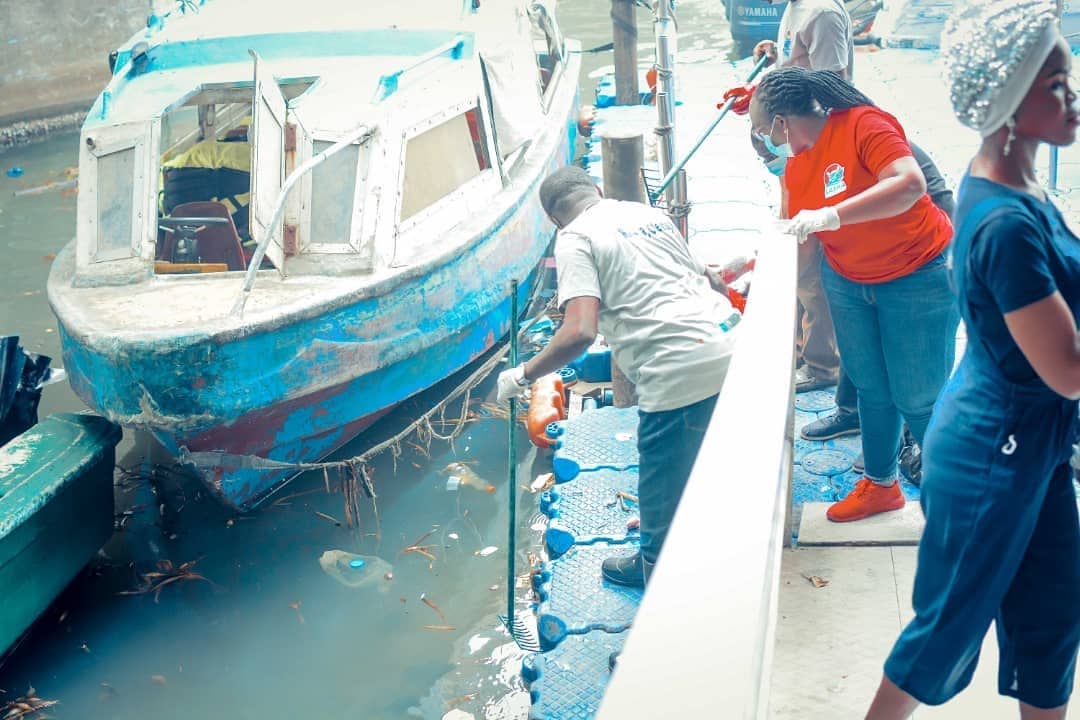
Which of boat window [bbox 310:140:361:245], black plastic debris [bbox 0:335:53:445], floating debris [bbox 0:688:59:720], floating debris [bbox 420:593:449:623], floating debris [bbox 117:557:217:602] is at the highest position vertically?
boat window [bbox 310:140:361:245]

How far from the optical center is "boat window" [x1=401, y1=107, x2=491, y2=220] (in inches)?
281

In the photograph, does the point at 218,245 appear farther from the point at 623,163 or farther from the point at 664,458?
the point at 664,458

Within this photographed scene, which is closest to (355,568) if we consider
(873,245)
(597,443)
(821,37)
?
(597,443)

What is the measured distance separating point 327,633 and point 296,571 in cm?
→ 61

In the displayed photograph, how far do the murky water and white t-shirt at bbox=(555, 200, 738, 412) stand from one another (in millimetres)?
1841

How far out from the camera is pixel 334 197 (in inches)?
264

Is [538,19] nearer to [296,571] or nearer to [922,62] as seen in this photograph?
[922,62]

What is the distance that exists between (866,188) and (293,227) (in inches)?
153

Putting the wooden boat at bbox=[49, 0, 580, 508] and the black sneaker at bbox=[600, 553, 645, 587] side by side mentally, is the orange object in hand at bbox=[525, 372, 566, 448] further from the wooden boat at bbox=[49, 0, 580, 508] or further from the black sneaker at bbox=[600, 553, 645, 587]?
the black sneaker at bbox=[600, 553, 645, 587]

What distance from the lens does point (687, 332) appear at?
13.1 ft

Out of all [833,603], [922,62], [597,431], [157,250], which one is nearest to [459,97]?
[157,250]

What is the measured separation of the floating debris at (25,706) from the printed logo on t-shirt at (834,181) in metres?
4.28

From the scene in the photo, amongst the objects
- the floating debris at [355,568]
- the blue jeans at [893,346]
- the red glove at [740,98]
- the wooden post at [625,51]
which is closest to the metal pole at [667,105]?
the red glove at [740,98]

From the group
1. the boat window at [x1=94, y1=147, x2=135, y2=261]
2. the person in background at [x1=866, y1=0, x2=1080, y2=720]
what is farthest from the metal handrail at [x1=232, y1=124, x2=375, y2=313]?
the person in background at [x1=866, y1=0, x2=1080, y2=720]
